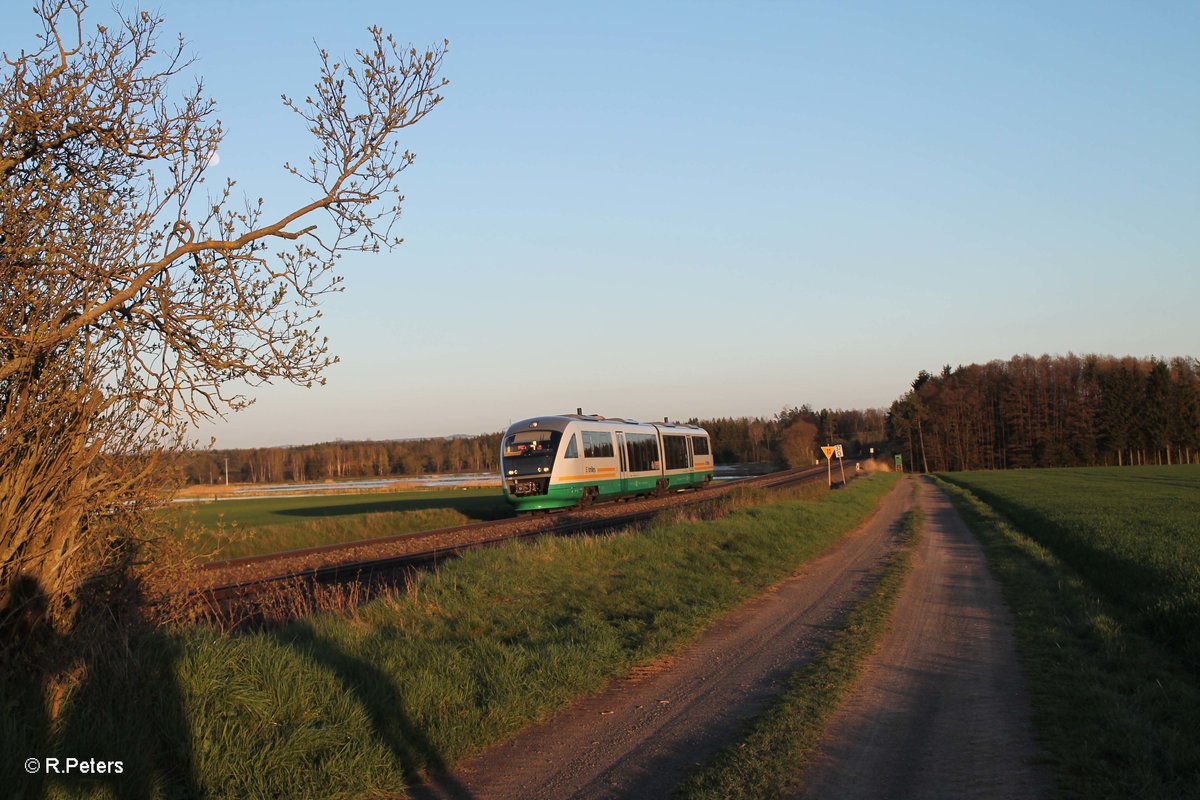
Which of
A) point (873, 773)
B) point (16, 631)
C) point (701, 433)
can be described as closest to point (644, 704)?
point (873, 773)

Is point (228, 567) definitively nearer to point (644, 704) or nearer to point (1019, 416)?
point (644, 704)

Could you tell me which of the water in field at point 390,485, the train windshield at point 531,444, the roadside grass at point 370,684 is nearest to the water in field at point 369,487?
the water in field at point 390,485

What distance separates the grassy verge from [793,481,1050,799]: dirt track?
5.3 inches

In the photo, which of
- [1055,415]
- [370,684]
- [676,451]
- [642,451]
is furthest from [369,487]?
[1055,415]

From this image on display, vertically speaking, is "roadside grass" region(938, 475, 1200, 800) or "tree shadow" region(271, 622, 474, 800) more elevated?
"tree shadow" region(271, 622, 474, 800)

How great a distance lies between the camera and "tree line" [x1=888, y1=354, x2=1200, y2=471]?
96312mm

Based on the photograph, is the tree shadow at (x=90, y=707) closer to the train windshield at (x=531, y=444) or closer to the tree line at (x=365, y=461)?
the train windshield at (x=531, y=444)

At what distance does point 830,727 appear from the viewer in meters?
6.29

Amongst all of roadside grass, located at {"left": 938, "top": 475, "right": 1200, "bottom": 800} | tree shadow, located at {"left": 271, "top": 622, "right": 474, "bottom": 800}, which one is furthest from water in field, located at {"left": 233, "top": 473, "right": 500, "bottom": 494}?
tree shadow, located at {"left": 271, "top": 622, "right": 474, "bottom": 800}

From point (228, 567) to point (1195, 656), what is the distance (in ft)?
59.1

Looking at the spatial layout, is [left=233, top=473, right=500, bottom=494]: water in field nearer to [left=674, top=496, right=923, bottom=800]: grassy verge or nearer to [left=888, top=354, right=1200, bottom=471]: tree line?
[left=888, top=354, right=1200, bottom=471]: tree line

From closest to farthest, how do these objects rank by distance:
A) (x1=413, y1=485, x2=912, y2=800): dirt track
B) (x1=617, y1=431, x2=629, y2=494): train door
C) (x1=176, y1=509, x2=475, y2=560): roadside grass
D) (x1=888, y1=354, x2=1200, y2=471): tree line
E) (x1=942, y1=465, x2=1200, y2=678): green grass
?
1. (x1=413, y1=485, x2=912, y2=800): dirt track
2. (x1=942, y1=465, x2=1200, y2=678): green grass
3. (x1=176, y1=509, x2=475, y2=560): roadside grass
4. (x1=617, y1=431, x2=629, y2=494): train door
5. (x1=888, y1=354, x2=1200, y2=471): tree line

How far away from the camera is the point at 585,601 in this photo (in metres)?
11.7

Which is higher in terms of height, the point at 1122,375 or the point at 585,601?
the point at 1122,375
